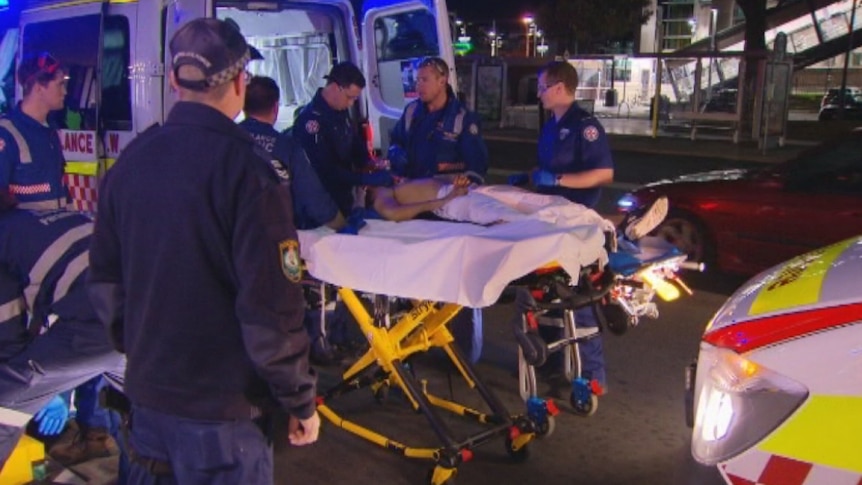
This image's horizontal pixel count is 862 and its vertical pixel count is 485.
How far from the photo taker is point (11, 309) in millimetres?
3121

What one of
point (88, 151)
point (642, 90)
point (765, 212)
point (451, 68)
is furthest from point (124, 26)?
point (642, 90)

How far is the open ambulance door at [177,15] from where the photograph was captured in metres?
4.90

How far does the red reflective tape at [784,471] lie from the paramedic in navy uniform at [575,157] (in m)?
2.40

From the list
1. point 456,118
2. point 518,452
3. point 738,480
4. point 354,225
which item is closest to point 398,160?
point 456,118

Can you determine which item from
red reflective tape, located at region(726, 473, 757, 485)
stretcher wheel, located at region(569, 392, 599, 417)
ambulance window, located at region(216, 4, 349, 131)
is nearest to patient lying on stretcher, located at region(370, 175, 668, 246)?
stretcher wheel, located at region(569, 392, 599, 417)

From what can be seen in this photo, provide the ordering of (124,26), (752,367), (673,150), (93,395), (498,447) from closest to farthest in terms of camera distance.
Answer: (752,367), (93,395), (498,447), (124,26), (673,150)

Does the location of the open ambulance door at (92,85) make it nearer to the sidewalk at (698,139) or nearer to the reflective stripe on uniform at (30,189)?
the reflective stripe on uniform at (30,189)

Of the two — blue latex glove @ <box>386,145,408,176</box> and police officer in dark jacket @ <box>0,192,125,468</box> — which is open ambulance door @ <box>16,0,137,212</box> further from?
police officer in dark jacket @ <box>0,192,125,468</box>

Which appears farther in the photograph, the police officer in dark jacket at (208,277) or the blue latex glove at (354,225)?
the blue latex glove at (354,225)

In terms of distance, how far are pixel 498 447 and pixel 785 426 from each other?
7.14 ft

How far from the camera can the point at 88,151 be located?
5.54m

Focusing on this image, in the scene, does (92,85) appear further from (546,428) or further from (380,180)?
(546,428)

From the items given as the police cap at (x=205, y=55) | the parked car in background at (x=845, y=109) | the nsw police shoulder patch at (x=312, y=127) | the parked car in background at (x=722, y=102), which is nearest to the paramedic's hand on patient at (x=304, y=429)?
the police cap at (x=205, y=55)

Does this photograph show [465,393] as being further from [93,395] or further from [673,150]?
[673,150]
